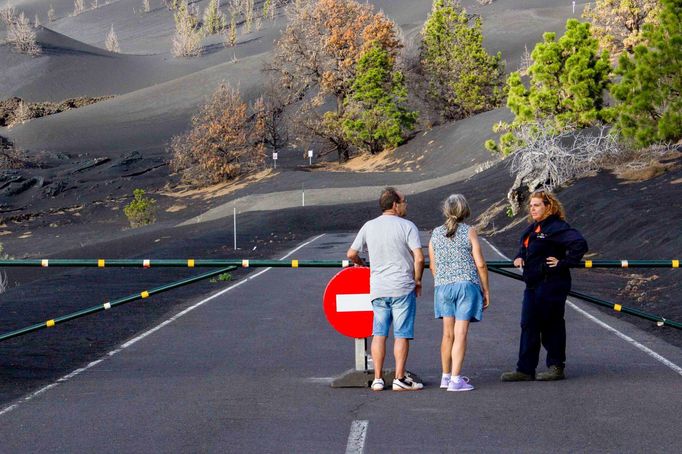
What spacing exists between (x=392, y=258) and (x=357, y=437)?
83.9 inches

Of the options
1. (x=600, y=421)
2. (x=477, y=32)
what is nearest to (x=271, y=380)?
(x=600, y=421)

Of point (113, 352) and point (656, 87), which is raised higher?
Result: point (656, 87)

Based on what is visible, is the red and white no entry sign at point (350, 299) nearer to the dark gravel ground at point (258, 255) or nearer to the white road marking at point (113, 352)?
the white road marking at point (113, 352)

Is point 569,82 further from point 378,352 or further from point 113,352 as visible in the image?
point 378,352

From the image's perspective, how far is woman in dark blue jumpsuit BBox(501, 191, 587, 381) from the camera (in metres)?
10.4

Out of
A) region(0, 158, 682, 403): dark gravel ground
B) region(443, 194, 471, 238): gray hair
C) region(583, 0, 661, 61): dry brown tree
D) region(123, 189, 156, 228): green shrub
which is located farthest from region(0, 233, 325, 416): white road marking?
region(583, 0, 661, 61): dry brown tree

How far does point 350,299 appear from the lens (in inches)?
406

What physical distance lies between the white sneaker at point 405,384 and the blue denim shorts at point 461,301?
0.63 meters

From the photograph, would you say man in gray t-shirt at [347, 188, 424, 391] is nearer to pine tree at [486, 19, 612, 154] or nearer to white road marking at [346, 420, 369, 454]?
white road marking at [346, 420, 369, 454]


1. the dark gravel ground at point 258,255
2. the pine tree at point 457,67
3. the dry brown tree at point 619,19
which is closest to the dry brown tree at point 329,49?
the pine tree at point 457,67

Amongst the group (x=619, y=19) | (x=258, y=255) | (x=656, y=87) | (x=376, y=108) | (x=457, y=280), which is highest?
(x=619, y=19)

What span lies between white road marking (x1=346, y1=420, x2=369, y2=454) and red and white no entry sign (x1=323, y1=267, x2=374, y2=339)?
5.47 ft

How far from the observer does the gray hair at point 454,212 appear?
9.89 meters

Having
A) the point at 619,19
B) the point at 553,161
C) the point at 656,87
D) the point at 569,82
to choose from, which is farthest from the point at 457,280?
the point at 619,19
